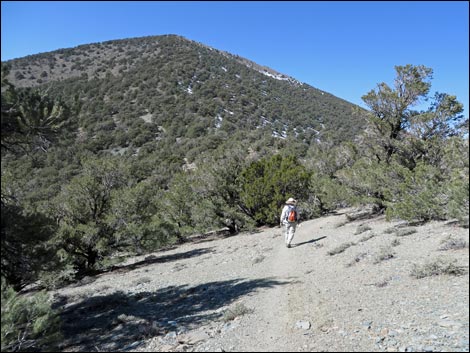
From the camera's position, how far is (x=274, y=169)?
20.9m

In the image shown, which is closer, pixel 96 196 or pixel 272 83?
pixel 96 196

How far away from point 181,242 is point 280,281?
1442cm

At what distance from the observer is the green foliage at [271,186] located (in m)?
20.1

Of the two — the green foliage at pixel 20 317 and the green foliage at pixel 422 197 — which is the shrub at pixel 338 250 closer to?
the green foliage at pixel 422 197

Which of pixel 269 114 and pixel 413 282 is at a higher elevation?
pixel 269 114

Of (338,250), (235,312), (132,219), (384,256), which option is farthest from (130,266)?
(384,256)

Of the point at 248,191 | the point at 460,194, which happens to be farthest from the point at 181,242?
the point at 460,194

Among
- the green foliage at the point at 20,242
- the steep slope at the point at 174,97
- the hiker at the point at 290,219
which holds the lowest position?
the hiker at the point at 290,219

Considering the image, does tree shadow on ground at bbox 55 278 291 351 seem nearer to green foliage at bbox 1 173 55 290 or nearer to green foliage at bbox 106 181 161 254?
green foliage at bbox 1 173 55 290

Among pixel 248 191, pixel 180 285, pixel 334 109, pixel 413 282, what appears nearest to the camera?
pixel 413 282

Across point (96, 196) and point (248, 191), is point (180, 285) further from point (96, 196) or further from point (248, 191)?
point (248, 191)

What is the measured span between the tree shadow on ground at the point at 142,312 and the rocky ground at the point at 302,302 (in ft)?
0.09

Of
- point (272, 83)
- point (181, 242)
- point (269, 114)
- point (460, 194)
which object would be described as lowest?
point (181, 242)

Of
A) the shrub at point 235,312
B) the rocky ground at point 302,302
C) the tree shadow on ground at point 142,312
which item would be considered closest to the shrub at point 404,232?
the rocky ground at point 302,302
